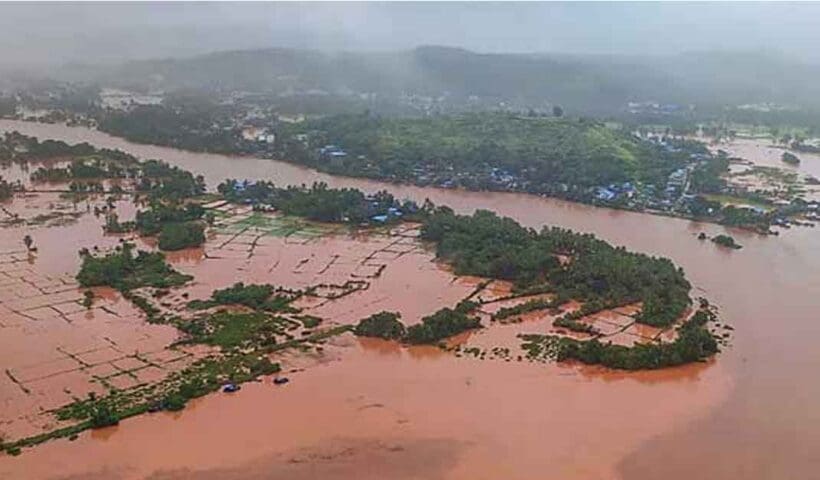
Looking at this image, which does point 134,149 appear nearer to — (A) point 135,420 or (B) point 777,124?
(A) point 135,420

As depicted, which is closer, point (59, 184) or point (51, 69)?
point (59, 184)

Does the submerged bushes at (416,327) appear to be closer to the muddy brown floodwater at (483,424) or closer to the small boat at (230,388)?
the muddy brown floodwater at (483,424)

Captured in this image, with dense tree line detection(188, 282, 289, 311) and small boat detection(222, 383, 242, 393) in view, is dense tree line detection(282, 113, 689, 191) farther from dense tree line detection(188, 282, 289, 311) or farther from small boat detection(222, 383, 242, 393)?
small boat detection(222, 383, 242, 393)

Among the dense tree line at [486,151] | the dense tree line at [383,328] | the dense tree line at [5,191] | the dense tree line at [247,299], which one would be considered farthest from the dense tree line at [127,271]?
the dense tree line at [486,151]

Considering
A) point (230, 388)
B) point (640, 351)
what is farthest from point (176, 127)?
point (640, 351)

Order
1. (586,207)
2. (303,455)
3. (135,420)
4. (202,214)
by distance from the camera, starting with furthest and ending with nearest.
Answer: (586,207) → (202,214) → (135,420) → (303,455)

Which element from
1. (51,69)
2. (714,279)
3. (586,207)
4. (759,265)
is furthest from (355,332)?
(51,69)

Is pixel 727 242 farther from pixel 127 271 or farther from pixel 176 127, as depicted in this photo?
pixel 176 127
